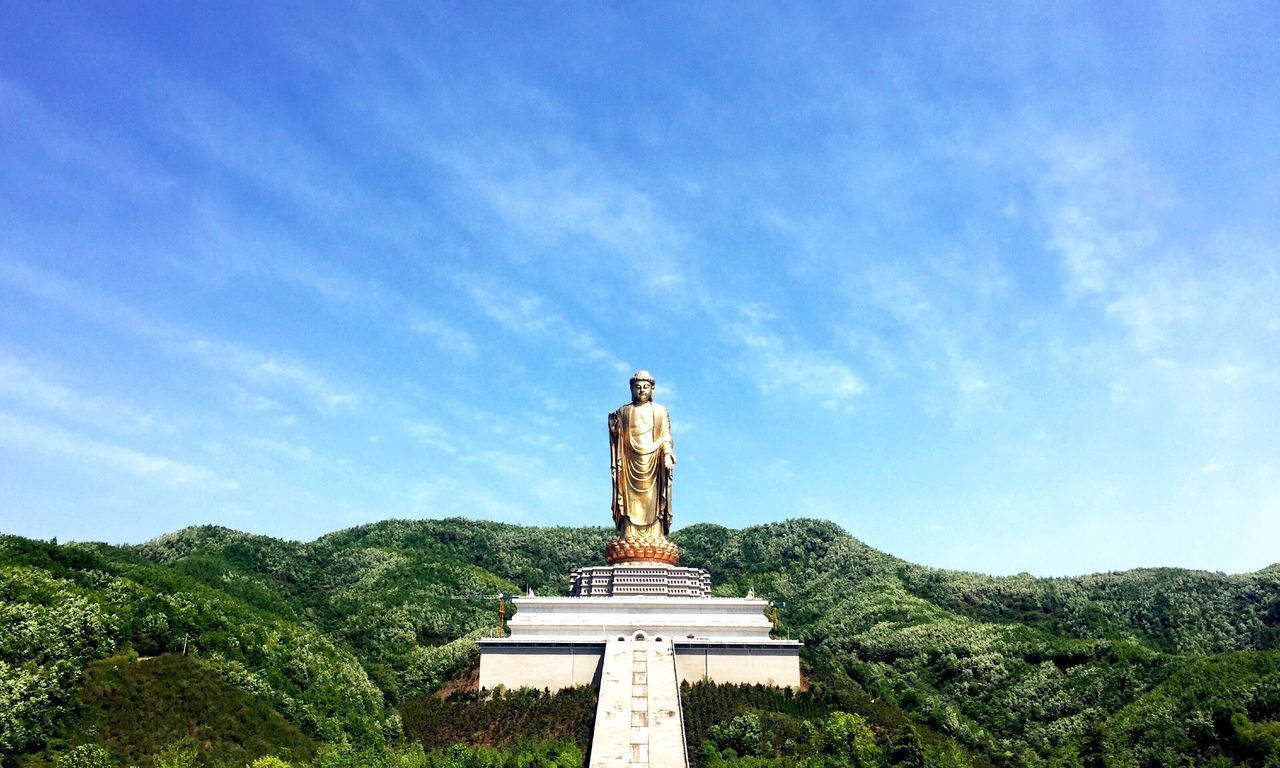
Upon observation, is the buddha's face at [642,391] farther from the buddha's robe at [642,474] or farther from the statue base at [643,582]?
the statue base at [643,582]

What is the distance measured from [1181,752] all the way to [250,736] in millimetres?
22610

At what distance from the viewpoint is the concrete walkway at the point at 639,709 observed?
22.6 metres

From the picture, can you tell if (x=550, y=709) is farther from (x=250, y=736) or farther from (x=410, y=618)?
(x=410, y=618)

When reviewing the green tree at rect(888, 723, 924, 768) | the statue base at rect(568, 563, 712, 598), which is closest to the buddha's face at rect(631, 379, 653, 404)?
the statue base at rect(568, 563, 712, 598)

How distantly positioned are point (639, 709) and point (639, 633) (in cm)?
467

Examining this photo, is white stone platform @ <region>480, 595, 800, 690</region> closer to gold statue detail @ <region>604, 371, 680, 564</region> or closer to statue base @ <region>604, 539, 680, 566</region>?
statue base @ <region>604, 539, 680, 566</region>

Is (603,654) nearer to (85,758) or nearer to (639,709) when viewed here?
(639,709)

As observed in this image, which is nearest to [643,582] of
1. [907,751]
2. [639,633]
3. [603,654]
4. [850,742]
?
[639,633]

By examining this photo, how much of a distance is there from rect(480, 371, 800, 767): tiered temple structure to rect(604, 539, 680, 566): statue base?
0.03 metres

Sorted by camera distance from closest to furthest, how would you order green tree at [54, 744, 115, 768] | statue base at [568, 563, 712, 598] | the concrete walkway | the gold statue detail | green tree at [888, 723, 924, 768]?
green tree at [54, 744, 115, 768], green tree at [888, 723, 924, 768], the concrete walkway, statue base at [568, 563, 712, 598], the gold statue detail

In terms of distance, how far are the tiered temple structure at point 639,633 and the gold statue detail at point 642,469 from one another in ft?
0.11

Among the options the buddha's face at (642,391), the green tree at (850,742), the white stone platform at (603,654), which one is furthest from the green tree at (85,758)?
the buddha's face at (642,391)

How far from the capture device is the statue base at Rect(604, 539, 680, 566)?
109ft

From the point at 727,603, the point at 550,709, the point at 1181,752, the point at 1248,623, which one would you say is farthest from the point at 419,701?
the point at 1248,623
